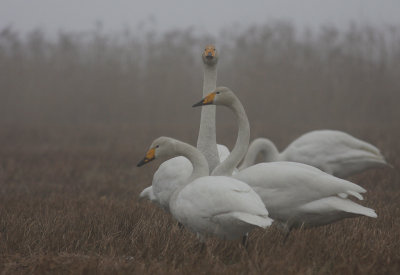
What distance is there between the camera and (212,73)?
4.91 metres

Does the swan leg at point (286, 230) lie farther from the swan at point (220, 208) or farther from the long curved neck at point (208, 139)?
the long curved neck at point (208, 139)

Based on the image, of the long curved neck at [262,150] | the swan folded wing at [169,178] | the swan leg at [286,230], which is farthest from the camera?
the long curved neck at [262,150]

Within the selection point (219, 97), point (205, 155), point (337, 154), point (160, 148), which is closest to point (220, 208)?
point (160, 148)

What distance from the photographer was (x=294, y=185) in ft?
11.9

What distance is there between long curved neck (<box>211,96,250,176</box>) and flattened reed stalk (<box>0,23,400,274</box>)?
55 centimetres

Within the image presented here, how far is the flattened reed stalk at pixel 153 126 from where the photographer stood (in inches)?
124

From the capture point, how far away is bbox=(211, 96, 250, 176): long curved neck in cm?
403

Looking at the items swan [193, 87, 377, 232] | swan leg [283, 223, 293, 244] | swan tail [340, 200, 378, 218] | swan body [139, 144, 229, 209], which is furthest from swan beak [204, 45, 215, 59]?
swan tail [340, 200, 378, 218]

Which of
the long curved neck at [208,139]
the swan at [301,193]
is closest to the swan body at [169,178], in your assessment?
the long curved neck at [208,139]

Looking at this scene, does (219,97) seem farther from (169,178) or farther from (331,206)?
(331,206)

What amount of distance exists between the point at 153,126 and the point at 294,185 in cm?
1516

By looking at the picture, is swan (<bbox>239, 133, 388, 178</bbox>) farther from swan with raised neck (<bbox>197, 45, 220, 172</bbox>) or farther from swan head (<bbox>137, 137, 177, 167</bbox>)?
swan head (<bbox>137, 137, 177, 167</bbox>)

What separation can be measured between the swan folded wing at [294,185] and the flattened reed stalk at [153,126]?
26 cm

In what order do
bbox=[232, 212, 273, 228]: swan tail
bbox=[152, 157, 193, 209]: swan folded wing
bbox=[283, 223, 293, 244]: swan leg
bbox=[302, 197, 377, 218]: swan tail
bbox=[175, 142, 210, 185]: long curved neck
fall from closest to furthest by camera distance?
1. bbox=[232, 212, 273, 228]: swan tail
2. bbox=[302, 197, 377, 218]: swan tail
3. bbox=[283, 223, 293, 244]: swan leg
4. bbox=[175, 142, 210, 185]: long curved neck
5. bbox=[152, 157, 193, 209]: swan folded wing
